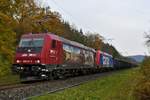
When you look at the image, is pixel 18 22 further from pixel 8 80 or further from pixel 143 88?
pixel 143 88

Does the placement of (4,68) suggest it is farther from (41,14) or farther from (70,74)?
(41,14)

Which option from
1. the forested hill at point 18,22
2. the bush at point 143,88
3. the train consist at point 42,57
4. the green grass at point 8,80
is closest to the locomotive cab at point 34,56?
the train consist at point 42,57

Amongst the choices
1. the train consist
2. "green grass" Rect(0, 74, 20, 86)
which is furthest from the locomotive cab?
"green grass" Rect(0, 74, 20, 86)

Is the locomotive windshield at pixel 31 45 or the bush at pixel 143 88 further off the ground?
the locomotive windshield at pixel 31 45

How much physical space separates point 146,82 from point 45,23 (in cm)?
4438

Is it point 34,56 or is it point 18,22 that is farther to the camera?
point 18,22

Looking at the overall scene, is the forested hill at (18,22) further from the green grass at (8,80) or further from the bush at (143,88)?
the bush at (143,88)

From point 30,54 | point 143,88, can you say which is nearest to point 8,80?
point 30,54

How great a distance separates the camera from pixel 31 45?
28.9 meters

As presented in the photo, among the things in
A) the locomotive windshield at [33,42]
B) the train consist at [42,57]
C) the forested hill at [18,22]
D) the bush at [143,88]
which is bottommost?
the bush at [143,88]

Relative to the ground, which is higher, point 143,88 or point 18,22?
point 18,22

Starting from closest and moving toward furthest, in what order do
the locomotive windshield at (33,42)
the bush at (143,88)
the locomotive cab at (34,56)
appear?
1. the bush at (143,88)
2. the locomotive cab at (34,56)
3. the locomotive windshield at (33,42)

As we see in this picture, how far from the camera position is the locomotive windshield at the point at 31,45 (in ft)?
93.5

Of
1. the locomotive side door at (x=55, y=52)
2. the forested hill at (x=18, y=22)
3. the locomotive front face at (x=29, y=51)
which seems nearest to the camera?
the locomotive front face at (x=29, y=51)
